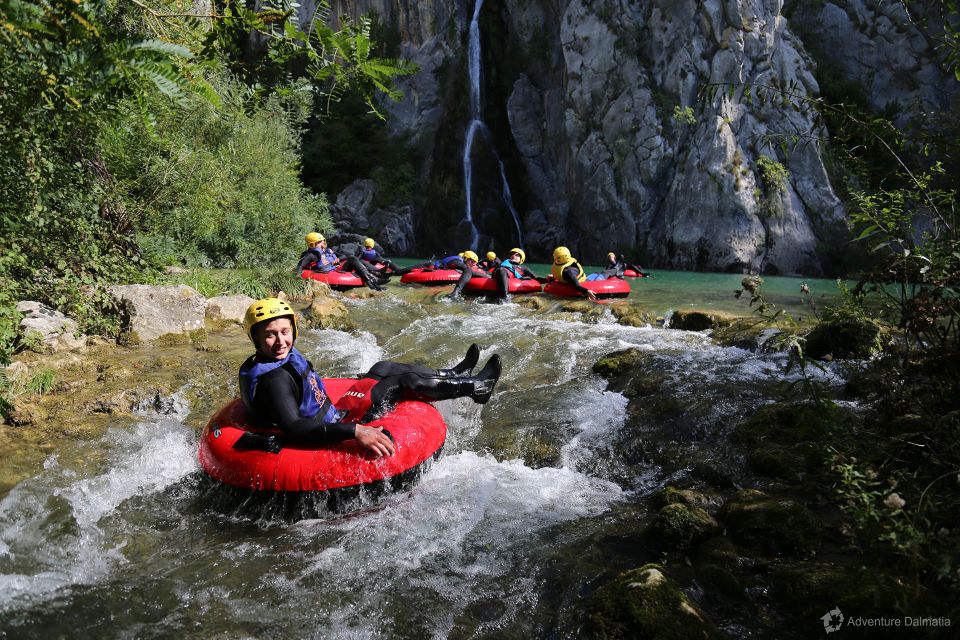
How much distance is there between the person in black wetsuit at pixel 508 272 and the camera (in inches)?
499

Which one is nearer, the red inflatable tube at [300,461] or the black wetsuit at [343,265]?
the red inflatable tube at [300,461]

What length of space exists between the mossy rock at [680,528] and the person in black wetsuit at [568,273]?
854 centimetres

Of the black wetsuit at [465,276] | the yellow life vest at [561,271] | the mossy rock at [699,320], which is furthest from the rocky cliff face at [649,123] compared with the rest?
the mossy rock at [699,320]

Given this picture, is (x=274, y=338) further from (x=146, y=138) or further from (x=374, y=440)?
(x=146, y=138)

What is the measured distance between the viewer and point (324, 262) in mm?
13508

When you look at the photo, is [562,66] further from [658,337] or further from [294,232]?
[658,337]

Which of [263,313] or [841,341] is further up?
[263,313]

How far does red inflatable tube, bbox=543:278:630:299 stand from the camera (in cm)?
1216

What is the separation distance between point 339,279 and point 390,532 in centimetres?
1044

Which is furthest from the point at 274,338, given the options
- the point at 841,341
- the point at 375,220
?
the point at 375,220

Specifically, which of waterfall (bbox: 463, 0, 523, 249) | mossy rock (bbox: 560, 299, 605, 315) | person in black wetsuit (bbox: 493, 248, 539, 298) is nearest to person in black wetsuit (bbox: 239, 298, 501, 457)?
mossy rock (bbox: 560, 299, 605, 315)

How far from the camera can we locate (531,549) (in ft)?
11.5

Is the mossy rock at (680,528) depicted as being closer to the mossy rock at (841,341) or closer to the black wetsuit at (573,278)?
the mossy rock at (841,341)

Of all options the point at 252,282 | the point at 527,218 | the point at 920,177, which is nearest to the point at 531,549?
the point at 920,177
